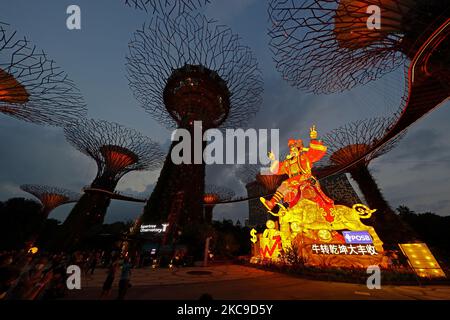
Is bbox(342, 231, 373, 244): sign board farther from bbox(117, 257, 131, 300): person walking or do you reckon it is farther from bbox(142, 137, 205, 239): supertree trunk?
bbox(142, 137, 205, 239): supertree trunk

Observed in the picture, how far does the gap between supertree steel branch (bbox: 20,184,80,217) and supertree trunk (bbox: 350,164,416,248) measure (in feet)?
147

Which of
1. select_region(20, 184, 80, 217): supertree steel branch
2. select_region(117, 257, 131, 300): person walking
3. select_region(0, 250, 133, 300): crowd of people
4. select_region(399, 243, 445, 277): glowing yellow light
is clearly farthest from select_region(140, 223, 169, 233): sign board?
select_region(399, 243, 445, 277): glowing yellow light

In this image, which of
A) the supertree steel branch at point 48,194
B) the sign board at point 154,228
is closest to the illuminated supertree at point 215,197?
the sign board at point 154,228

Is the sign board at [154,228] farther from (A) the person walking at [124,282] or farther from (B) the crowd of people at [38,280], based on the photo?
(A) the person walking at [124,282]

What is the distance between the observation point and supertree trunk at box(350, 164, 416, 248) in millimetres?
20266

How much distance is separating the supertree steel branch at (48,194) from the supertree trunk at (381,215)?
4479 cm

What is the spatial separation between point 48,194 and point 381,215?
160 feet

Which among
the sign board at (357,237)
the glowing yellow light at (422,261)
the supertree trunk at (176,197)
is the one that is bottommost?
the glowing yellow light at (422,261)

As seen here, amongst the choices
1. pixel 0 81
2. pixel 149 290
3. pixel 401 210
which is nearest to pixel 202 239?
pixel 149 290

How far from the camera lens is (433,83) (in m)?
10.2

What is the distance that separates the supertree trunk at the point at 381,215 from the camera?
20266mm
